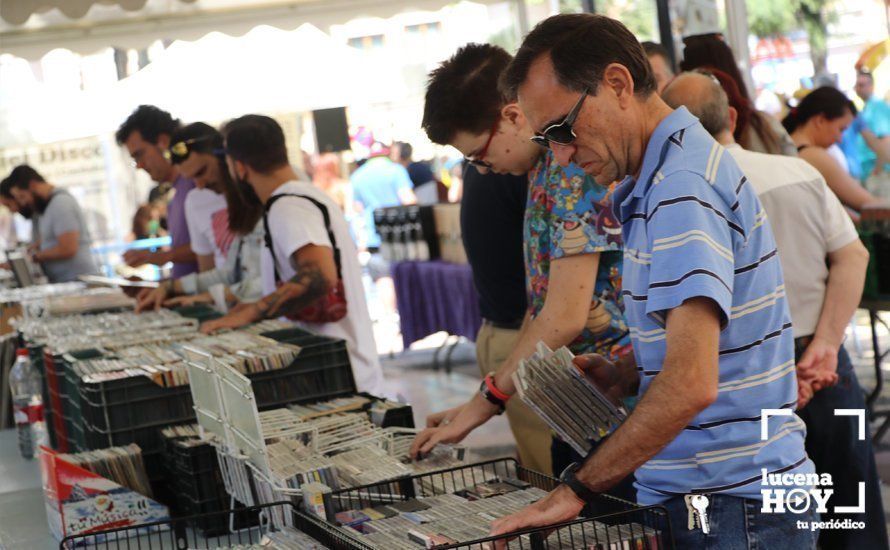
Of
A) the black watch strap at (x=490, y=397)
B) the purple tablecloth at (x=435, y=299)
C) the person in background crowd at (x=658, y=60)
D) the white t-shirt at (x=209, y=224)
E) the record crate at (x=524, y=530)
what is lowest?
the purple tablecloth at (x=435, y=299)

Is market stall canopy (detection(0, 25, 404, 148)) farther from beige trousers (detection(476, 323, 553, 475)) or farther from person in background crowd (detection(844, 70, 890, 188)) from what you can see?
beige trousers (detection(476, 323, 553, 475))

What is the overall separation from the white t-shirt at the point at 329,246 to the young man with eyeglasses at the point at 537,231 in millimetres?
1038

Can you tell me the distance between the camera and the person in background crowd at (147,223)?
1302 cm

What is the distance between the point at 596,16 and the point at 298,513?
928 millimetres

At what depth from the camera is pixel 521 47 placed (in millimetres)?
1661

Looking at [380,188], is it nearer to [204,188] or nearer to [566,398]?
[204,188]

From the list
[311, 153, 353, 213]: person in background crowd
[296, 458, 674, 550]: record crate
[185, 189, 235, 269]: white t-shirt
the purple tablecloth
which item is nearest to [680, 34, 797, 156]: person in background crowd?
[185, 189, 235, 269]: white t-shirt

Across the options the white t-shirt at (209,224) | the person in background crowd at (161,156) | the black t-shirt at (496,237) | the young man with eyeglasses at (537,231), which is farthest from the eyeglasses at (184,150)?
the young man with eyeglasses at (537,231)

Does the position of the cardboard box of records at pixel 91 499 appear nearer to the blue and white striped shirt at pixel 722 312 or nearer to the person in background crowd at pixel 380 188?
the blue and white striped shirt at pixel 722 312

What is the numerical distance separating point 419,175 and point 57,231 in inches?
174

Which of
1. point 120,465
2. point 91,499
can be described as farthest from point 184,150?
point 91,499

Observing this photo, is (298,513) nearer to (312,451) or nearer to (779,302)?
(312,451)

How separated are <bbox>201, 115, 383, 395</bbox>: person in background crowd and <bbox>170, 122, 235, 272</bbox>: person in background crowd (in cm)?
73

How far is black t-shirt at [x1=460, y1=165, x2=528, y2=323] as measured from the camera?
10.0ft
